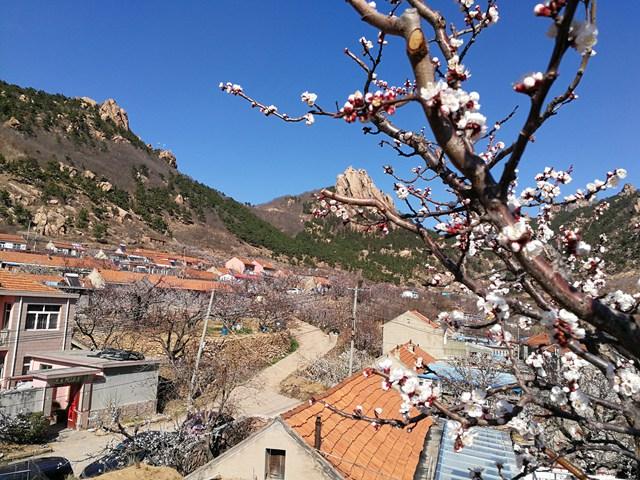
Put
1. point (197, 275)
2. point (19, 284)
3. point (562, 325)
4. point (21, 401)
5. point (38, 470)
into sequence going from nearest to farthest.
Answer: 1. point (562, 325)
2. point (38, 470)
3. point (21, 401)
4. point (19, 284)
5. point (197, 275)

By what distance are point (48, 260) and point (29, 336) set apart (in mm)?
21120

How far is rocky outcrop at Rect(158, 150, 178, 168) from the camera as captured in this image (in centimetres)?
12156

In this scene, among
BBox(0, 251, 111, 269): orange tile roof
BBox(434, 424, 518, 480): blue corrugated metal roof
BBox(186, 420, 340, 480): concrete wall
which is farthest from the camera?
BBox(0, 251, 111, 269): orange tile roof

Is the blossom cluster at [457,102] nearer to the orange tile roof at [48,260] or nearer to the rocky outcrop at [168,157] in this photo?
the orange tile roof at [48,260]

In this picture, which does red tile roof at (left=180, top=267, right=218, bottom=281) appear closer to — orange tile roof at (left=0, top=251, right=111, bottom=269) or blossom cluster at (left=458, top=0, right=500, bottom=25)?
orange tile roof at (left=0, top=251, right=111, bottom=269)

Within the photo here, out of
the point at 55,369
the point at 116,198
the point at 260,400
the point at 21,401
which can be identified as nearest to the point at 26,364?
the point at 55,369

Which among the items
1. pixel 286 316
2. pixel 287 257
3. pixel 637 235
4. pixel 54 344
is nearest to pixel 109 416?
pixel 54 344

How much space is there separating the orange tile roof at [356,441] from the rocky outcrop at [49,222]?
184 feet

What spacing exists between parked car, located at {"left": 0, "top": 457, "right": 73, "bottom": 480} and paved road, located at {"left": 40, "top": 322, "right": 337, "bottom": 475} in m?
1.07

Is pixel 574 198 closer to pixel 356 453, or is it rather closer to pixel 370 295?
pixel 356 453

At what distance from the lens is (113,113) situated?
112 m

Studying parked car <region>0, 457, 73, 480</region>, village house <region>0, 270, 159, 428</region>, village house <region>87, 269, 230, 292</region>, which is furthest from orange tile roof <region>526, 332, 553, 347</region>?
village house <region>87, 269, 230, 292</region>

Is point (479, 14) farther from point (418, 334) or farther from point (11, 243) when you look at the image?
point (11, 243)

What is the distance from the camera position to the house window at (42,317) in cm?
2150
